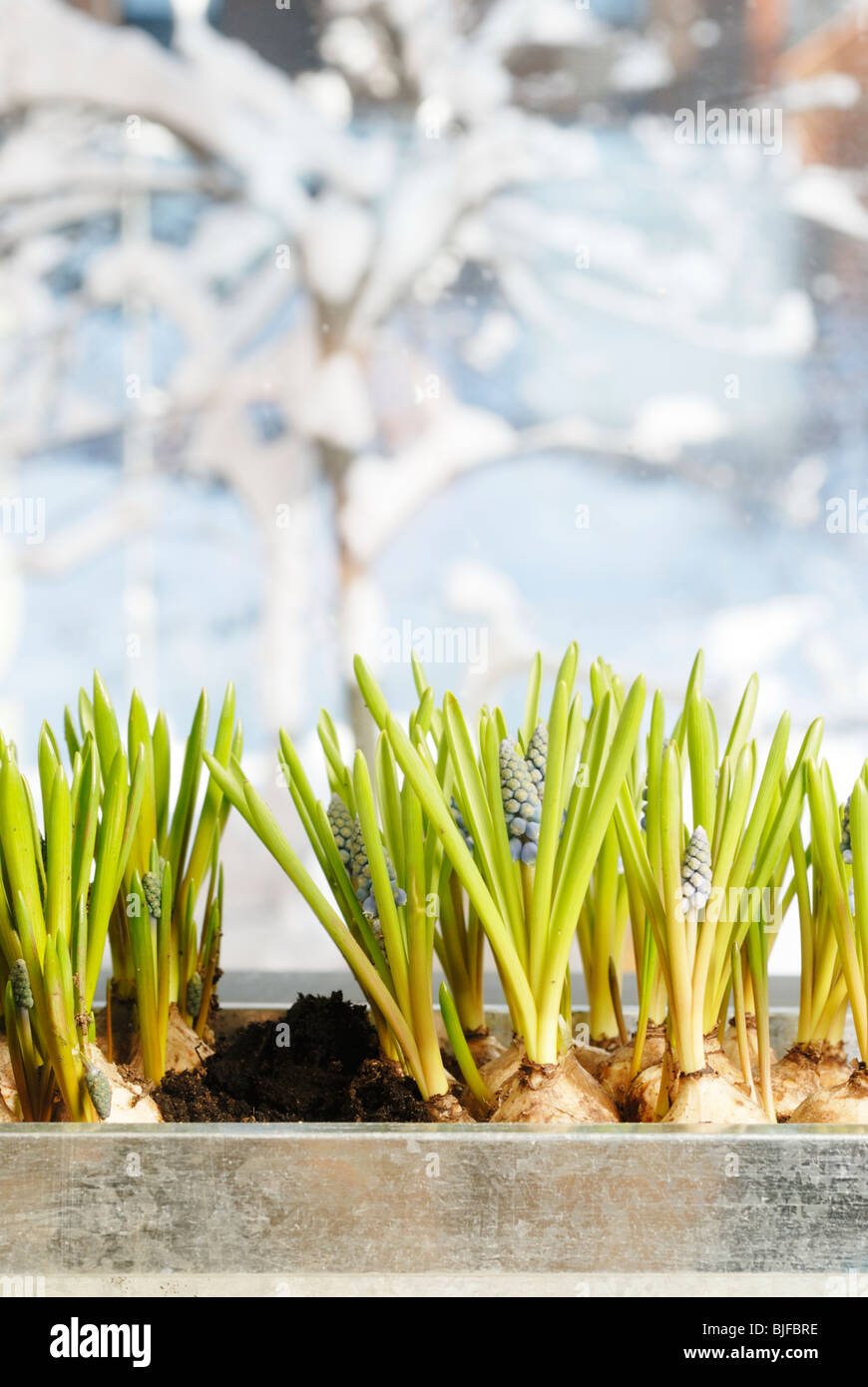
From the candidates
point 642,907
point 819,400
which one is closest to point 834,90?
point 819,400

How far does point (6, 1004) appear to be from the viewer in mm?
463

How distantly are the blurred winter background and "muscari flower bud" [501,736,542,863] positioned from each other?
7.81 feet

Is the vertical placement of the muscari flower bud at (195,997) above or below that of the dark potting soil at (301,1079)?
above

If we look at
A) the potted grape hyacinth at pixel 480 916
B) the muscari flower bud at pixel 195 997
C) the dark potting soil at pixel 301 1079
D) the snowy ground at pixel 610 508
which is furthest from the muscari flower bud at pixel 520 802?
the snowy ground at pixel 610 508

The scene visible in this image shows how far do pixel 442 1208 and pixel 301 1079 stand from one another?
161mm

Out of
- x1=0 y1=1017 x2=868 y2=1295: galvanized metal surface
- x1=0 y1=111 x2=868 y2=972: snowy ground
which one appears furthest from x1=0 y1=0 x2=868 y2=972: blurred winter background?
x1=0 y1=1017 x2=868 y2=1295: galvanized metal surface

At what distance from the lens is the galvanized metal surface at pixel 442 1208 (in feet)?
1.20

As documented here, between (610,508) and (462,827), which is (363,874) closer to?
(462,827)

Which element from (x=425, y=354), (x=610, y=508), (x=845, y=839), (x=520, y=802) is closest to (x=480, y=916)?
(x=520, y=802)

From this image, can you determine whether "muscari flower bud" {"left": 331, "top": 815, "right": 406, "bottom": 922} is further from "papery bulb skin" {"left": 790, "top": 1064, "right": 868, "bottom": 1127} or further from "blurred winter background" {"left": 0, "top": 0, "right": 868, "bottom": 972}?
"blurred winter background" {"left": 0, "top": 0, "right": 868, "bottom": 972}

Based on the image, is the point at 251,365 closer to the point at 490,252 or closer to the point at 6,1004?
the point at 490,252

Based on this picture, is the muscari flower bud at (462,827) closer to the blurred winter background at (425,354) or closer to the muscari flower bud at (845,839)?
the muscari flower bud at (845,839)

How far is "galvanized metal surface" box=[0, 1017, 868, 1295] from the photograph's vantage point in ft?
1.20

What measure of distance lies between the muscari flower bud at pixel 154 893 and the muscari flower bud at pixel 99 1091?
9cm
